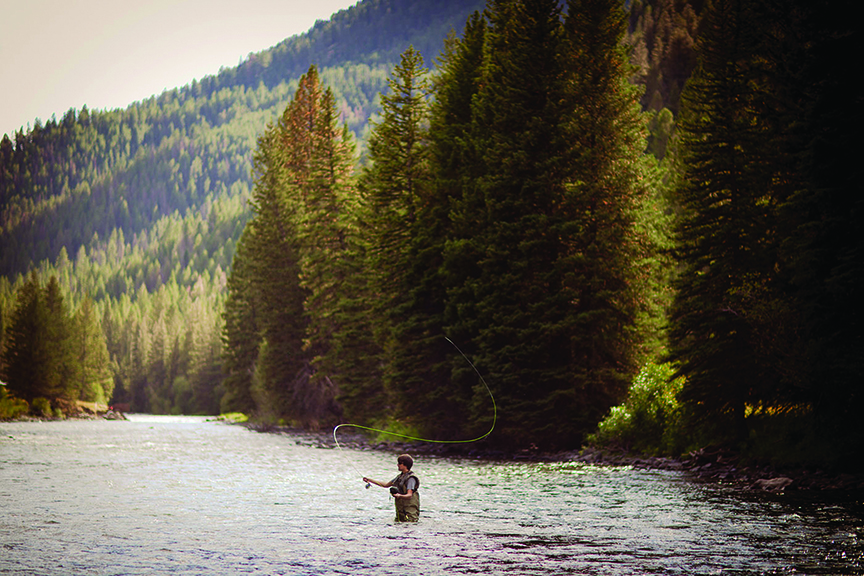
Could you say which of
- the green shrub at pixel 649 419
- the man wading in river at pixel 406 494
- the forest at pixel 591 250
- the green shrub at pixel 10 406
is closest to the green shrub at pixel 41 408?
the green shrub at pixel 10 406

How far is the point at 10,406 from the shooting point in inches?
3489

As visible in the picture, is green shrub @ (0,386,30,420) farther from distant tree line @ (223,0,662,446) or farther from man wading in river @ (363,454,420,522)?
man wading in river @ (363,454,420,522)

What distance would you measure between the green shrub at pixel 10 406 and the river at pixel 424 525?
6315 centimetres

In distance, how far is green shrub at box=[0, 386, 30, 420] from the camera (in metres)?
86.7

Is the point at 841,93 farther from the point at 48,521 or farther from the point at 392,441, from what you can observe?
the point at 392,441

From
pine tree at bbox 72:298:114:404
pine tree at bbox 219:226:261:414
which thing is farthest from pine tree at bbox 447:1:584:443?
pine tree at bbox 72:298:114:404

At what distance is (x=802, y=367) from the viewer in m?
23.0

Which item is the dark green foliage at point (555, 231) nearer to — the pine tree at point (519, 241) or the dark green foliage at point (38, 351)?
the pine tree at point (519, 241)

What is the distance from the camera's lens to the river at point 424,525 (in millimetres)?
13125

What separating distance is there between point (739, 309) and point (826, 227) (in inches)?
211

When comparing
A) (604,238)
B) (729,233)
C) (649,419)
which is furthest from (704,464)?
(604,238)

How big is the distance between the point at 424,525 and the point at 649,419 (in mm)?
16959

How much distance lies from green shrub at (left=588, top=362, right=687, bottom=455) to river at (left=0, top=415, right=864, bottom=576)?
3.06 metres

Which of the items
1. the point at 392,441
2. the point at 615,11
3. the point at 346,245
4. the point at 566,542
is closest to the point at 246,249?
the point at 346,245
